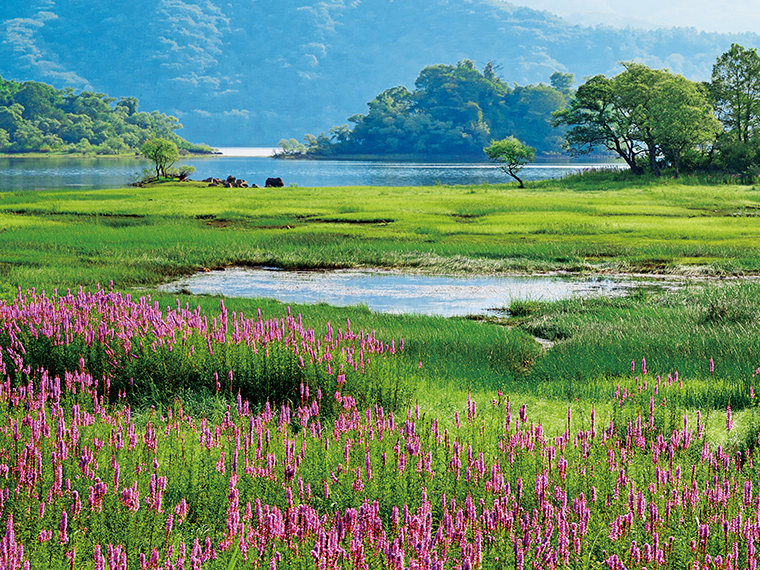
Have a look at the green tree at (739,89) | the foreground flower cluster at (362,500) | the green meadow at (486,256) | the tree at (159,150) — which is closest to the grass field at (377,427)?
the foreground flower cluster at (362,500)

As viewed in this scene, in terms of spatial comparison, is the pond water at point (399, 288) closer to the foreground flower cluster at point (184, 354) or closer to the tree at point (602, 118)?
the foreground flower cluster at point (184, 354)

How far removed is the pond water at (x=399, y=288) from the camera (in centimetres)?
2162

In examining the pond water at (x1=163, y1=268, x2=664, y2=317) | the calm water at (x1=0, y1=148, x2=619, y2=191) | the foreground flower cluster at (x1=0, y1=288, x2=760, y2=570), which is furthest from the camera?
the calm water at (x1=0, y1=148, x2=619, y2=191)

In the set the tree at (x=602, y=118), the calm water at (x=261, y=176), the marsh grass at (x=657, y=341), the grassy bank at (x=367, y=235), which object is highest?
the tree at (x=602, y=118)

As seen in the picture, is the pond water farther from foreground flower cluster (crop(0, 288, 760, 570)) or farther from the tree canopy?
the tree canopy

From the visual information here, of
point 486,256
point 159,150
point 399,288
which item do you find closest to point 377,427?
point 399,288

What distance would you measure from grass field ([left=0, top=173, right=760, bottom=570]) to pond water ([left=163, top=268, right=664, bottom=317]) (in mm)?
1277

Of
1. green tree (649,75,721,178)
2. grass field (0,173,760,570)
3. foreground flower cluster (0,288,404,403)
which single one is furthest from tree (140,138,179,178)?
foreground flower cluster (0,288,404,403)

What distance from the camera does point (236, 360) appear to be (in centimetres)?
1083

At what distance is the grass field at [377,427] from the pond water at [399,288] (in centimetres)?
128

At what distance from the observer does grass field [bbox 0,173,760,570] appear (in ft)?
15.7

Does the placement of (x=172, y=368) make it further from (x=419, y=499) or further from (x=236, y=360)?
(x=419, y=499)

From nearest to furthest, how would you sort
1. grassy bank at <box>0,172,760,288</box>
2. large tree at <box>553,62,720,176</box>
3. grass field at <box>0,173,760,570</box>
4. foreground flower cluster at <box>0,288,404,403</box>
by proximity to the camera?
1. grass field at <box>0,173,760,570</box>
2. foreground flower cluster at <box>0,288,404,403</box>
3. grassy bank at <box>0,172,760,288</box>
4. large tree at <box>553,62,720,176</box>

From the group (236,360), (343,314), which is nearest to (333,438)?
(236,360)
